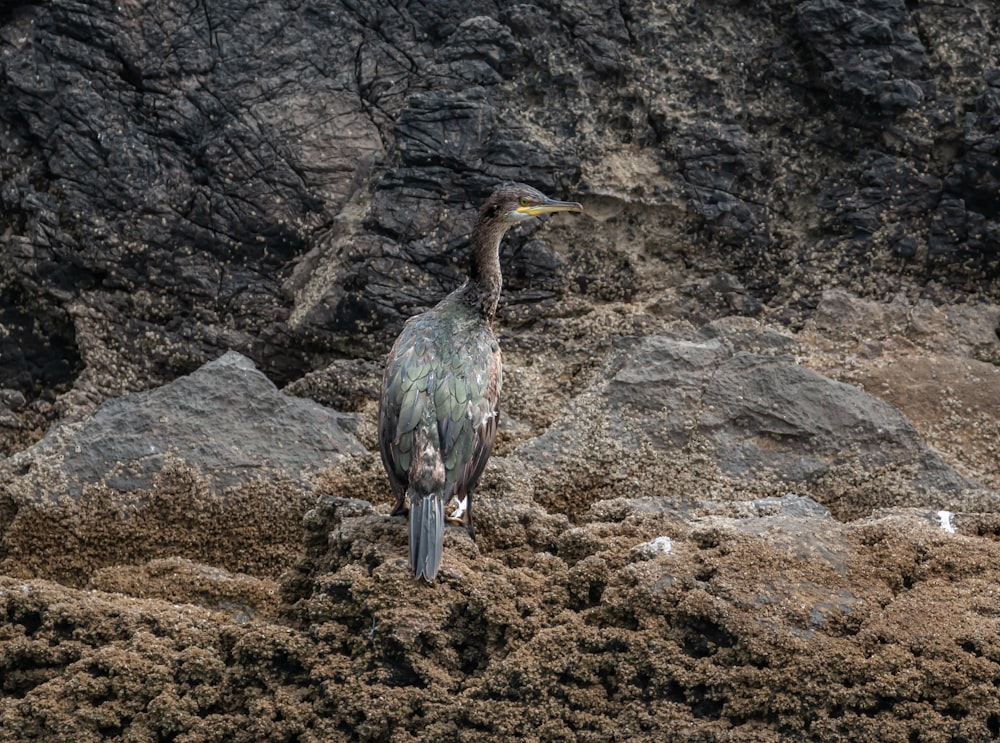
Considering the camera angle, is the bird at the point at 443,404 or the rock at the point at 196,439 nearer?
the bird at the point at 443,404

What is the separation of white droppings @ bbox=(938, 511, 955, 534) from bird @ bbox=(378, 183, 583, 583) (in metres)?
2.22

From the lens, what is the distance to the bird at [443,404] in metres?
5.78

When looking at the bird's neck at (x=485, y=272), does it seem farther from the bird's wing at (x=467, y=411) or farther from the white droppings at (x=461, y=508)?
the white droppings at (x=461, y=508)

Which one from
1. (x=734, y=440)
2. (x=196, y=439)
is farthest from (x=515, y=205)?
(x=196, y=439)

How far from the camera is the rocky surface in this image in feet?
20.5

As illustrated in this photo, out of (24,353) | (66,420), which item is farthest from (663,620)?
(24,353)

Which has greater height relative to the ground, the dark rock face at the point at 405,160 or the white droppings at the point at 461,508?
the dark rock face at the point at 405,160

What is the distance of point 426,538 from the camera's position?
5430 millimetres

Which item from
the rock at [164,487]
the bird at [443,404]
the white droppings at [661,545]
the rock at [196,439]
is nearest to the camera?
the white droppings at [661,545]

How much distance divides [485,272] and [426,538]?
2.24 meters

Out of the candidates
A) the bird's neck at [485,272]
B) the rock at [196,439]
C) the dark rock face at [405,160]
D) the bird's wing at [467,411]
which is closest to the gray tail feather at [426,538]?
the bird's wing at [467,411]

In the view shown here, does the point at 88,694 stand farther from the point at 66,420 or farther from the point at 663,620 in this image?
the point at 66,420

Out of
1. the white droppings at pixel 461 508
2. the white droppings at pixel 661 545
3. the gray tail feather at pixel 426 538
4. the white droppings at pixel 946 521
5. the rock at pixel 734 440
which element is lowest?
the gray tail feather at pixel 426 538

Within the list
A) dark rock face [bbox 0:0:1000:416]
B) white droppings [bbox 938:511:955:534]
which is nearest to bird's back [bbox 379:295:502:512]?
dark rock face [bbox 0:0:1000:416]
